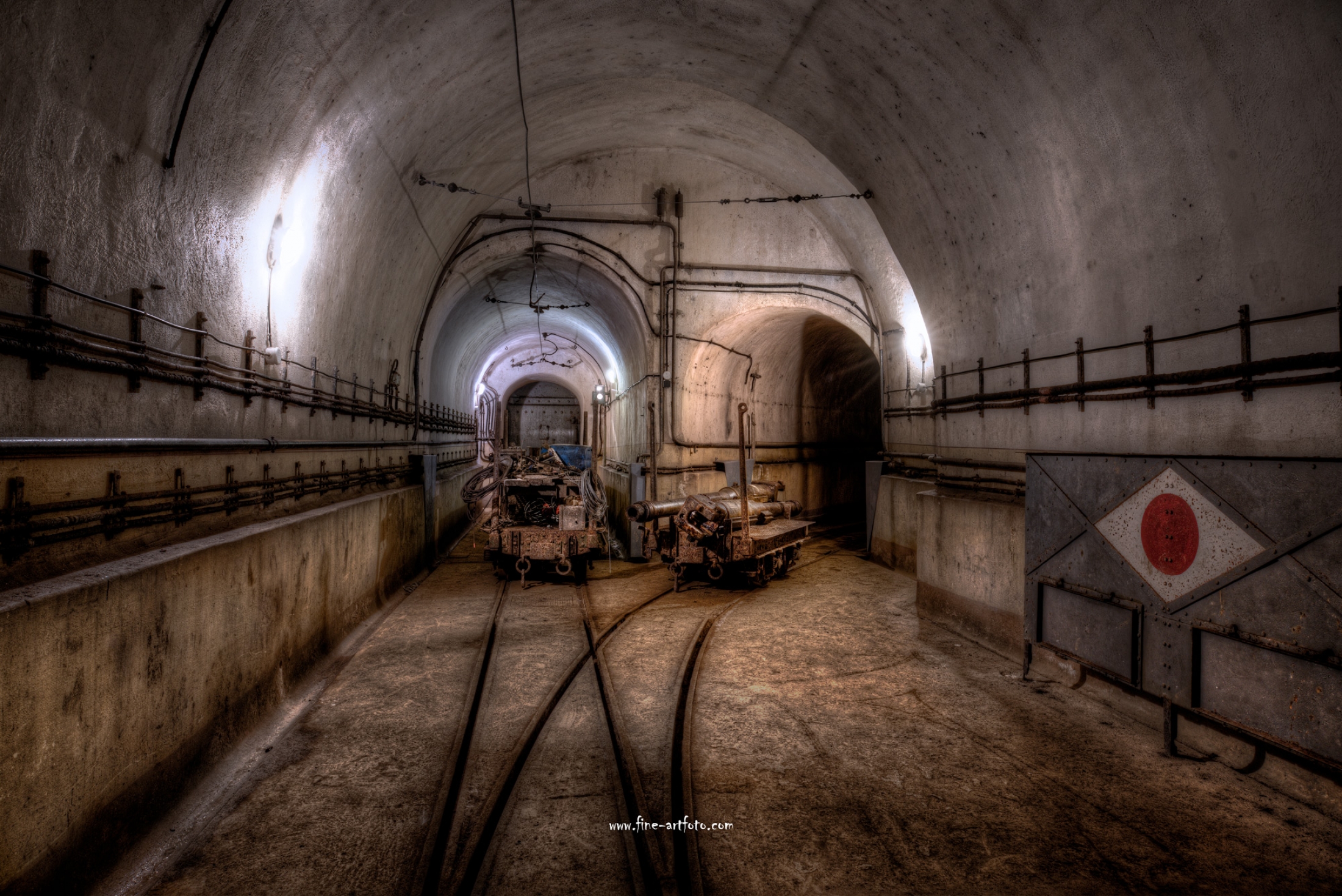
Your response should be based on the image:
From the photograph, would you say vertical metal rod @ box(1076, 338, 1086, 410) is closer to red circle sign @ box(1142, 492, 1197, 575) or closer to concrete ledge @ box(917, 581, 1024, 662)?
red circle sign @ box(1142, 492, 1197, 575)

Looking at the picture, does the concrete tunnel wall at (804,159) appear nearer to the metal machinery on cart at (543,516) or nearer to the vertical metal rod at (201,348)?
the vertical metal rod at (201,348)

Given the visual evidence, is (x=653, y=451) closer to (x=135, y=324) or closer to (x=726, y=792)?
(x=726, y=792)

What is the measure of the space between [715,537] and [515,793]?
5.96 meters

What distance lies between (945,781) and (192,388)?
19.7ft

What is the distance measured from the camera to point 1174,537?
4.39 m

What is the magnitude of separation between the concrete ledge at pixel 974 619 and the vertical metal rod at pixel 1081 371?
2.21 meters

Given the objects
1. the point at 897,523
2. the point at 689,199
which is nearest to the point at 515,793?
the point at 897,523

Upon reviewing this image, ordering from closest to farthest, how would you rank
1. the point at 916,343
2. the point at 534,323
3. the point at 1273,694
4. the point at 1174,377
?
the point at 1273,694
the point at 1174,377
the point at 916,343
the point at 534,323

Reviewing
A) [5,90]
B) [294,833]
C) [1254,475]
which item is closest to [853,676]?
[1254,475]

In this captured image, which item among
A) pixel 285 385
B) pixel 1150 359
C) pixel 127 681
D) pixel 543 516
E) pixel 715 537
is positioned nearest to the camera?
pixel 127 681

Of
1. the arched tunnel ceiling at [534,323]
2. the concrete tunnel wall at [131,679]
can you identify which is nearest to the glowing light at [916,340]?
the arched tunnel ceiling at [534,323]

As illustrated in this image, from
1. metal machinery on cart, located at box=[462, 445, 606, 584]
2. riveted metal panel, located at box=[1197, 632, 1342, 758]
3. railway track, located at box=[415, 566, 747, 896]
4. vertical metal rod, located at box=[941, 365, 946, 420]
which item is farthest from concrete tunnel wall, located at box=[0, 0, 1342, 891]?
railway track, located at box=[415, 566, 747, 896]

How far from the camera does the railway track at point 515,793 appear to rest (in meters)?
3.11

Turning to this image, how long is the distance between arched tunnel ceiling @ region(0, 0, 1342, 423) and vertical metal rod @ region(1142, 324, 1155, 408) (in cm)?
16
